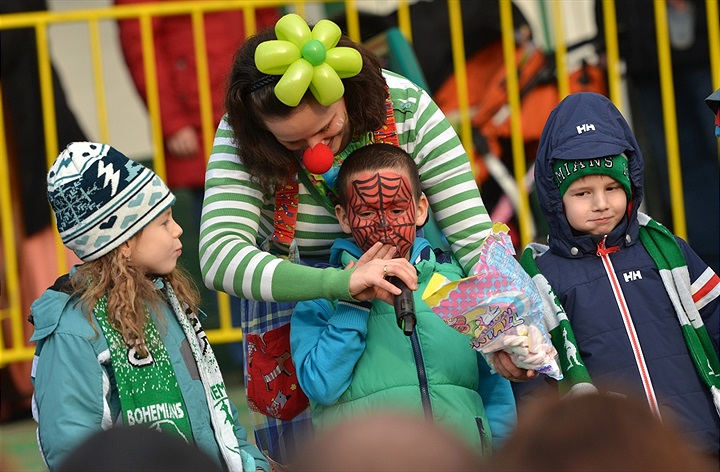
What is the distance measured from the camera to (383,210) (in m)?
3.46

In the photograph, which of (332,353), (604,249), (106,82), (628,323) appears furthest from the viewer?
(106,82)

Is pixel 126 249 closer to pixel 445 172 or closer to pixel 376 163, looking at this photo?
pixel 376 163

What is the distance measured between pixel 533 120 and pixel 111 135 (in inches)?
91.8

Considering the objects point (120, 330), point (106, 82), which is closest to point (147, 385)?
point (120, 330)

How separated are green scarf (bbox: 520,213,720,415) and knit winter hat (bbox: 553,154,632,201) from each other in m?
0.22

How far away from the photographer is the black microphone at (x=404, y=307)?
3.16 metres

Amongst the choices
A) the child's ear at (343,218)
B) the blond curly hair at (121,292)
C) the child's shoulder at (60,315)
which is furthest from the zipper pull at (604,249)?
the child's shoulder at (60,315)

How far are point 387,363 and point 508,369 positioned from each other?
331 mm

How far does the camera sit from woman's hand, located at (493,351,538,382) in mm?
3383

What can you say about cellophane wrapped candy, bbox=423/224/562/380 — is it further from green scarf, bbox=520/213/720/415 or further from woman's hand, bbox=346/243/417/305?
green scarf, bbox=520/213/720/415

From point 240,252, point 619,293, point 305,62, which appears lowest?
point 619,293

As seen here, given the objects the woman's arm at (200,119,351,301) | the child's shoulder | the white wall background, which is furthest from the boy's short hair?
the white wall background

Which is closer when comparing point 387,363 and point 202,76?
point 387,363

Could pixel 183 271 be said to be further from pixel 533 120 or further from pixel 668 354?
pixel 533 120
